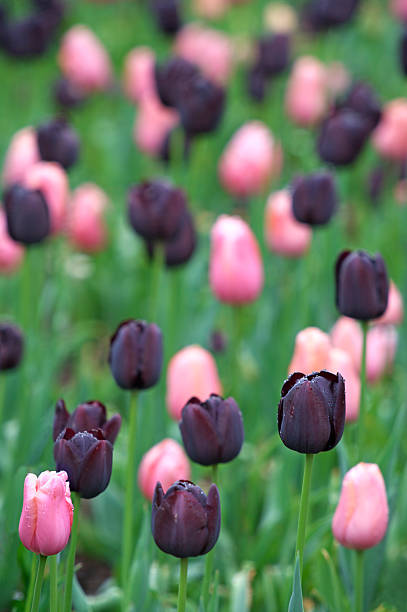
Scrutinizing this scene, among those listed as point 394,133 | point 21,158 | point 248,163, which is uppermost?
point 394,133

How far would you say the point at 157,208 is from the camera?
5.86 feet

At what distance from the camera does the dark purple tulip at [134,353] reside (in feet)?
4.42

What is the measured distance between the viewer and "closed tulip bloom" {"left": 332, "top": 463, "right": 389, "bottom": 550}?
126 cm

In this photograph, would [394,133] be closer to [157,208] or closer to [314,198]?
[314,198]

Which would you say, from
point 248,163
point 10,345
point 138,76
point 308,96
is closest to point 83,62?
point 138,76

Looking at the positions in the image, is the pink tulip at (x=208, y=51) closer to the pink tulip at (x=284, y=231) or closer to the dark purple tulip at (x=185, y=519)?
the pink tulip at (x=284, y=231)

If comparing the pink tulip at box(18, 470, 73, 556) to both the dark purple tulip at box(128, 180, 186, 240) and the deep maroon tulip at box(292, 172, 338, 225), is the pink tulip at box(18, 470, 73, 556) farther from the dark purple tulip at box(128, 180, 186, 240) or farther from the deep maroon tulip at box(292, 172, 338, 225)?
the deep maroon tulip at box(292, 172, 338, 225)

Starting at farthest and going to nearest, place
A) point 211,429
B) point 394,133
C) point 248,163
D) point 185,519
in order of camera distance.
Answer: point 394,133
point 248,163
point 211,429
point 185,519

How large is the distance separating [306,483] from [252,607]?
22.2 inches

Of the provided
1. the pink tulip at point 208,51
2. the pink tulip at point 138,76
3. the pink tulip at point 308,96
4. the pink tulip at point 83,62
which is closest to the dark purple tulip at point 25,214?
the pink tulip at point 138,76

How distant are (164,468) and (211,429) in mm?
320

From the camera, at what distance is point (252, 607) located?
5.46ft

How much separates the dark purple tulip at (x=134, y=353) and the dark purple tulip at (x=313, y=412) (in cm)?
28

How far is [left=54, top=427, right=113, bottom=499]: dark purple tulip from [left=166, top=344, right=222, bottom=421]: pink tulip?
0.49m
